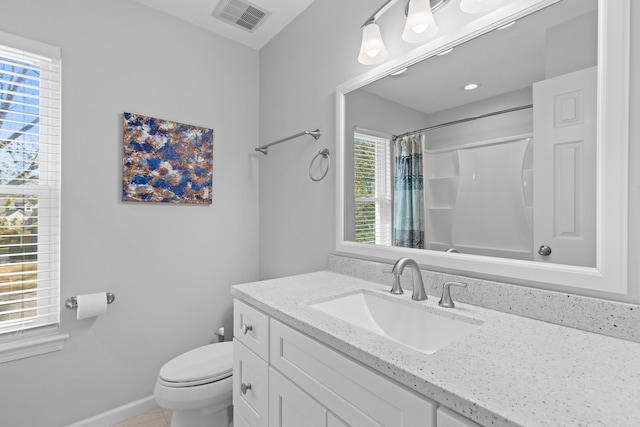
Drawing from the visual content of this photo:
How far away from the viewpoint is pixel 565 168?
882 millimetres

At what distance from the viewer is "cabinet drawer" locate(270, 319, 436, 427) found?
638mm

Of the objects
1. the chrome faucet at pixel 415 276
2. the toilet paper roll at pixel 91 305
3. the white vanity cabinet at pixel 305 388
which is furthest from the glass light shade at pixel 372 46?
the toilet paper roll at pixel 91 305

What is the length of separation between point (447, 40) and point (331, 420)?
1.33 metres

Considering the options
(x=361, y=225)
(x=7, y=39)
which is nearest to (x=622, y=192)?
(x=361, y=225)

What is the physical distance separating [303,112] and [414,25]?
0.92 metres

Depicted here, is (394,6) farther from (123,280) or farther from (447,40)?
(123,280)

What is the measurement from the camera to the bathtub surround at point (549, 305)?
77cm

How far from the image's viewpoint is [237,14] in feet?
6.45

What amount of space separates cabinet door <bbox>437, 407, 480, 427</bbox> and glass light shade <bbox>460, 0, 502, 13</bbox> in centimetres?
118

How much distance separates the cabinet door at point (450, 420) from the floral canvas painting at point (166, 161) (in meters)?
1.88

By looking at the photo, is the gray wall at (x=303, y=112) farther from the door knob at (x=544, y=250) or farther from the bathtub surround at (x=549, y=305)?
the door knob at (x=544, y=250)

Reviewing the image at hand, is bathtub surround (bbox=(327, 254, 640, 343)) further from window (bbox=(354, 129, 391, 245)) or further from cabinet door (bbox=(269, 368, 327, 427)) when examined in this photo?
cabinet door (bbox=(269, 368, 327, 427))

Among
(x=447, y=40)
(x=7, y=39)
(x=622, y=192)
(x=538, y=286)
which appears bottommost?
(x=538, y=286)

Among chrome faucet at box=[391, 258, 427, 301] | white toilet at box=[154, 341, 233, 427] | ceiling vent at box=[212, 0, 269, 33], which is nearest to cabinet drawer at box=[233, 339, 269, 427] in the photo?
white toilet at box=[154, 341, 233, 427]
